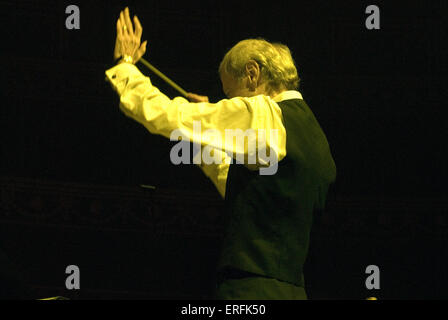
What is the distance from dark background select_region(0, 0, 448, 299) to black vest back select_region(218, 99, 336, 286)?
216cm

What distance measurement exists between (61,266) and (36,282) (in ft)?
0.68

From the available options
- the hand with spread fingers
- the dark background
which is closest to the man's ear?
the hand with spread fingers

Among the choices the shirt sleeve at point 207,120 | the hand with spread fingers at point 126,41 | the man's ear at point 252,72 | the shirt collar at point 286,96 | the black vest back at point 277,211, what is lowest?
the black vest back at point 277,211

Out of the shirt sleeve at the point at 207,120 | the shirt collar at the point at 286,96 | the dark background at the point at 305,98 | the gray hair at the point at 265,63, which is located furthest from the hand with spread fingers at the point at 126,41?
the dark background at the point at 305,98

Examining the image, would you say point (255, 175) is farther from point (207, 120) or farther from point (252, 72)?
point (252, 72)

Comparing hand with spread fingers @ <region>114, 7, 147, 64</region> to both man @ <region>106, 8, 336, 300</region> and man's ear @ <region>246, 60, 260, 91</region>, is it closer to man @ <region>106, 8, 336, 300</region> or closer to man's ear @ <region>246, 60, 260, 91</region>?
man @ <region>106, 8, 336, 300</region>

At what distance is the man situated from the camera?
6.81 feet

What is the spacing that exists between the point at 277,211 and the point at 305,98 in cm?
265

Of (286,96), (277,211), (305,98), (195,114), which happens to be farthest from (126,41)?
(305,98)

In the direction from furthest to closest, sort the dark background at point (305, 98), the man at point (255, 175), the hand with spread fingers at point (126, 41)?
the dark background at point (305, 98), the hand with spread fingers at point (126, 41), the man at point (255, 175)

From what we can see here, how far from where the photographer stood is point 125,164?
4.55 metres

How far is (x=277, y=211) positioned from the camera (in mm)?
2127

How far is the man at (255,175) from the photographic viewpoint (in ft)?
6.81

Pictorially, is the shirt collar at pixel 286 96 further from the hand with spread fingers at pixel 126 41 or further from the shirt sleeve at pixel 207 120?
the hand with spread fingers at pixel 126 41
